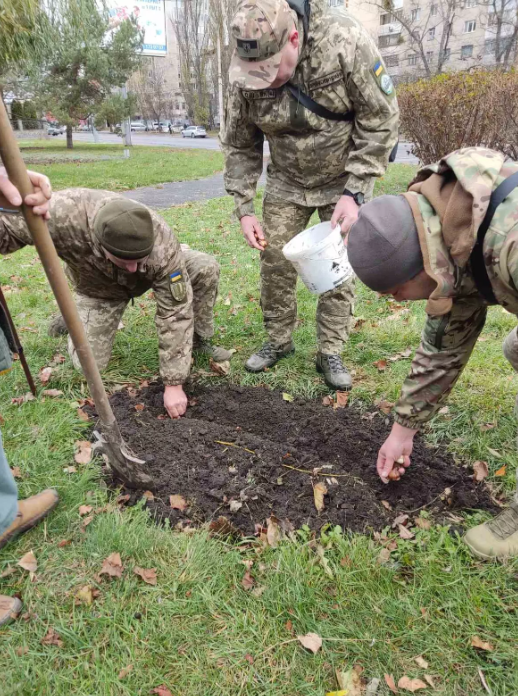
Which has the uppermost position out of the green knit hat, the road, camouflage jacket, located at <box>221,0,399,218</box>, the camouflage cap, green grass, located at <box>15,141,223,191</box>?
the camouflage cap

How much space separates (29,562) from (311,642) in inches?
45.0

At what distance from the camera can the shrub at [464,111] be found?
7.21 metres

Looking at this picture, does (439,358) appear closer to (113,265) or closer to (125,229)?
(125,229)

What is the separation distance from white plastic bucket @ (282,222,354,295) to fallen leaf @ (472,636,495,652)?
1.77 m

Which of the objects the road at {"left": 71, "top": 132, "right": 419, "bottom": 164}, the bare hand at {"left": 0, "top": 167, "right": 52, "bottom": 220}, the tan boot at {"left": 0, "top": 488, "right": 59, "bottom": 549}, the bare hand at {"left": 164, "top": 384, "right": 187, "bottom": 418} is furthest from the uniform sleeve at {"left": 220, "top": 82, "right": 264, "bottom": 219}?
the road at {"left": 71, "top": 132, "right": 419, "bottom": 164}

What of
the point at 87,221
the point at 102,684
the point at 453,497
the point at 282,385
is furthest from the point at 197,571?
the point at 87,221

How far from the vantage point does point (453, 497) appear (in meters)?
2.32

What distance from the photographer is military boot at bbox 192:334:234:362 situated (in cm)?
352

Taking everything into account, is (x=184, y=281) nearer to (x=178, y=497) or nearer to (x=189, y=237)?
(x=178, y=497)

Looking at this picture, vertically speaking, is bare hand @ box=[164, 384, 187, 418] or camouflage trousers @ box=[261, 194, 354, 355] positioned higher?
camouflage trousers @ box=[261, 194, 354, 355]

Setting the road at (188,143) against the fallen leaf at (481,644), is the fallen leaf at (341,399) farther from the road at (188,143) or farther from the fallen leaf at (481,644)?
the road at (188,143)

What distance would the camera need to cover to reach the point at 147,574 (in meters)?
1.95

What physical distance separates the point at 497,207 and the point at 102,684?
1.90 m

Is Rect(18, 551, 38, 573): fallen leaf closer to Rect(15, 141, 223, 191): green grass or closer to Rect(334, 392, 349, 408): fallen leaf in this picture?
Rect(334, 392, 349, 408): fallen leaf
